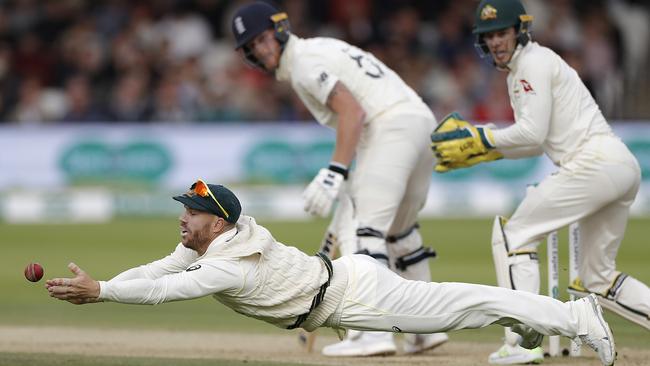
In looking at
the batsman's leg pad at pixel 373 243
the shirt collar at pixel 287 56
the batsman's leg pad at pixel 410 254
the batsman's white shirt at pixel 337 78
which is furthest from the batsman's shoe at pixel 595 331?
→ the shirt collar at pixel 287 56

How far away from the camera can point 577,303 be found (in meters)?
5.55

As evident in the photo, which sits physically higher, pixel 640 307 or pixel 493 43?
pixel 493 43

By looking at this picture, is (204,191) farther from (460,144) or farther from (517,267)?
(517,267)

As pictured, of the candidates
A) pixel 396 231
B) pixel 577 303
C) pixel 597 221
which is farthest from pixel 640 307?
pixel 396 231

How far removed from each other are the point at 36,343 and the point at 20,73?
35.2 feet

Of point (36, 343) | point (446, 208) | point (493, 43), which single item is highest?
point (493, 43)

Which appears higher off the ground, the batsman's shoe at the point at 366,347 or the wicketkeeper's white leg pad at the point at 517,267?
the wicketkeeper's white leg pad at the point at 517,267

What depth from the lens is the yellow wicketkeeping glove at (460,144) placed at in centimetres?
640

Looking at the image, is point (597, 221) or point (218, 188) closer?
point (218, 188)

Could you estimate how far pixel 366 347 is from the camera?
6.71 m

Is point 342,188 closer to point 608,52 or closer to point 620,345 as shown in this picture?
point 620,345

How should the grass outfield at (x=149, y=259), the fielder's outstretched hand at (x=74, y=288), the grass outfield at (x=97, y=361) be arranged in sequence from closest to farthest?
1. the fielder's outstretched hand at (x=74, y=288)
2. the grass outfield at (x=97, y=361)
3. the grass outfield at (x=149, y=259)

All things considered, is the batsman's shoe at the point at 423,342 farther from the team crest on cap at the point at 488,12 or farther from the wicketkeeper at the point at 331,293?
the team crest on cap at the point at 488,12

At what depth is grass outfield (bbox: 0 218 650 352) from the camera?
8297 millimetres
